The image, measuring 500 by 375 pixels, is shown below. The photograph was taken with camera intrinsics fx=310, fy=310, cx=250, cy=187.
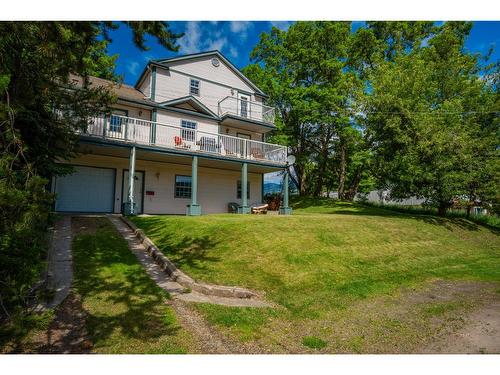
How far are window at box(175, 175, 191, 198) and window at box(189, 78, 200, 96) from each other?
5.93 metres

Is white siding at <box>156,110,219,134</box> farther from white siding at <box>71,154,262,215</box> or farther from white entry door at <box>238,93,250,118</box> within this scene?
white entry door at <box>238,93,250,118</box>

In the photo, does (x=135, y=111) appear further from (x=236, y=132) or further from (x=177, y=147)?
(x=236, y=132)

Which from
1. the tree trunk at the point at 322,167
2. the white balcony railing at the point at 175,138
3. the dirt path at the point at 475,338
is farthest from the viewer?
the tree trunk at the point at 322,167

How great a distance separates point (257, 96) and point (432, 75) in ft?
40.3

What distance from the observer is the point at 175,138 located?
17.0m

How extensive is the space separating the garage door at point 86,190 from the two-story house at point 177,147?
0.15 ft

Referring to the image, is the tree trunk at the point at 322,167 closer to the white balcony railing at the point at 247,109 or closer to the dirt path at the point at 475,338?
the white balcony railing at the point at 247,109

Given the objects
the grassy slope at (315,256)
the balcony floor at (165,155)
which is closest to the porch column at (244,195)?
the balcony floor at (165,155)

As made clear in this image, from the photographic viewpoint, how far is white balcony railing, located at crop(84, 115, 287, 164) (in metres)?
14.8

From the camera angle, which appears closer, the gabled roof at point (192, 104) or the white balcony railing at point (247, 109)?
the gabled roof at point (192, 104)

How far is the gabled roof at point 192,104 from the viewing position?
18.5 m

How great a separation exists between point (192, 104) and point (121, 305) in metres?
16.2

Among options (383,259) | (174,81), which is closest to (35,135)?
(383,259)

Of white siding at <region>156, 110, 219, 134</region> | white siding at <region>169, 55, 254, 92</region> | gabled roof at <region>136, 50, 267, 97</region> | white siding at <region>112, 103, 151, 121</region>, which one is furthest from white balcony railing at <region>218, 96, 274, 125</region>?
white siding at <region>112, 103, 151, 121</region>
